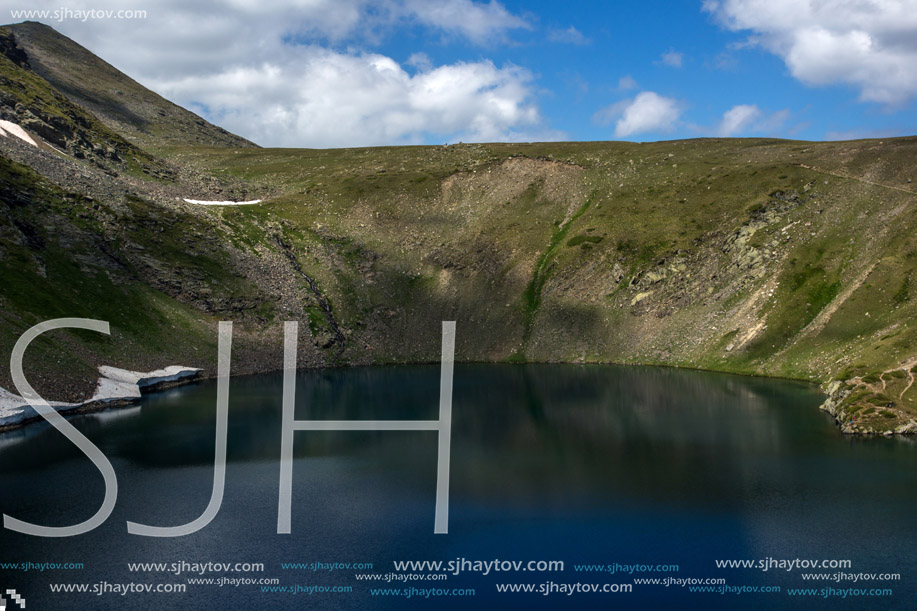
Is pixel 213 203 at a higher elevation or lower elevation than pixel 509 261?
higher

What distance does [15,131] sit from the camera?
106 m

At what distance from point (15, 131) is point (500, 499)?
106577 millimetres

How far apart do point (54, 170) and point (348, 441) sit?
7310 centimetres

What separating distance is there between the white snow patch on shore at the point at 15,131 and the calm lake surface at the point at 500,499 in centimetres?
6389

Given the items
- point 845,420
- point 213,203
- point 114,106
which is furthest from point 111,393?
point 114,106

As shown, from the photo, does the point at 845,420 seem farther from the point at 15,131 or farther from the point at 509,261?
the point at 15,131

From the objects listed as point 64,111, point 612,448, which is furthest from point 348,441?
point 64,111

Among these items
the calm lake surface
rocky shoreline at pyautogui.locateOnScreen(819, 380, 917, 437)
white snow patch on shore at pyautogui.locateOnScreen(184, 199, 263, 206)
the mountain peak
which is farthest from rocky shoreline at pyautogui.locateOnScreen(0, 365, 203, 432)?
the mountain peak

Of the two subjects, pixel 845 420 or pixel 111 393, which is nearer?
pixel 845 420

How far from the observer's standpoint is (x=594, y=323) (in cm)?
9762

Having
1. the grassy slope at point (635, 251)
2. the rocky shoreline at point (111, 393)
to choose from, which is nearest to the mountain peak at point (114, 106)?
the grassy slope at point (635, 251)

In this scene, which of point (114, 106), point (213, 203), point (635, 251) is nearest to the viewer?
point (635, 251)

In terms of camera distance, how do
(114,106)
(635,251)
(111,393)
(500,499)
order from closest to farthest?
(500,499) → (111,393) → (635,251) → (114,106)

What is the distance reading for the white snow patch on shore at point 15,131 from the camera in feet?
342
